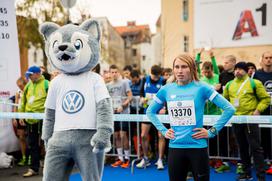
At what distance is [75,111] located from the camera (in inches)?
157

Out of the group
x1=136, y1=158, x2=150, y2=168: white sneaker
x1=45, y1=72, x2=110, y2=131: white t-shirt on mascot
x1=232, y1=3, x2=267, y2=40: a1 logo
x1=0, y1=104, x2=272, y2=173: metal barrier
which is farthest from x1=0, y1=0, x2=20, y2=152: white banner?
x1=232, y1=3, x2=267, y2=40: a1 logo

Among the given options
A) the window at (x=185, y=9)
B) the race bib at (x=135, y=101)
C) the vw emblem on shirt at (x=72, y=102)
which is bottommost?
the race bib at (x=135, y=101)

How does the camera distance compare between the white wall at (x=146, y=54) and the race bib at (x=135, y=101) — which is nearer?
the race bib at (x=135, y=101)

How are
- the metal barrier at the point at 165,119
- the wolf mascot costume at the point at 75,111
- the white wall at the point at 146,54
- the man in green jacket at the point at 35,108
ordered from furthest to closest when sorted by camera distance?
the white wall at the point at 146,54
the man in green jacket at the point at 35,108
the metal barrier at the point at 165,119
the wolf mascot costume at the point at 75,111

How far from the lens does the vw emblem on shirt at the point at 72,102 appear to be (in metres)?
4.00

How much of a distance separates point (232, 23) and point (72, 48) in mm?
26229

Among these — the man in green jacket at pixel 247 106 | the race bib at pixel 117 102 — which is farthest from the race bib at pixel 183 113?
the race bib at pixel 117 102

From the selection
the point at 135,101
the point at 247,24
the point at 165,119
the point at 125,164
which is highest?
the point at 247,24

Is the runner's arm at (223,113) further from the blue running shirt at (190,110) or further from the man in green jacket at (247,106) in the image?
the man in green jacket at (247,106)

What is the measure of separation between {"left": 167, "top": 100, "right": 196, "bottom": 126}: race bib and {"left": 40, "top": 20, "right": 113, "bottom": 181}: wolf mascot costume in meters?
0.68

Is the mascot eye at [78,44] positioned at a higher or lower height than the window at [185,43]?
lower

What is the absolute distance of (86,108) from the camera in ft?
13.2

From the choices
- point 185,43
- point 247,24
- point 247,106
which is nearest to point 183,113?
point 247,106

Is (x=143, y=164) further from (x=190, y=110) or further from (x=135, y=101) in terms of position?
(x=190, y=110)
